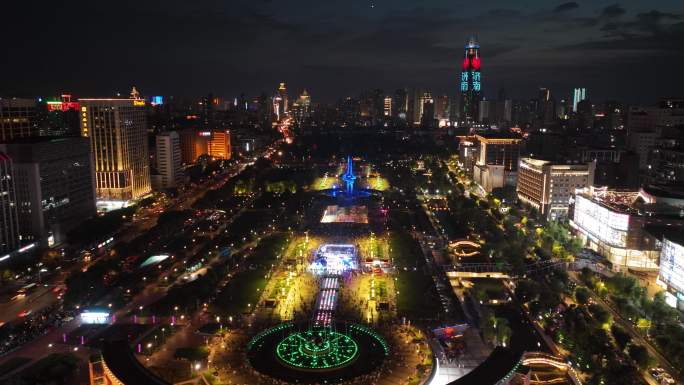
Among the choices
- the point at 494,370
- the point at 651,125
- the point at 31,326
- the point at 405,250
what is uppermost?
the point at 651,125

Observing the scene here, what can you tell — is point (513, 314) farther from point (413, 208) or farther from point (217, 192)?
point (217, 192)

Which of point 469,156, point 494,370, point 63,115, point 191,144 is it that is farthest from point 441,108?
point 494,370

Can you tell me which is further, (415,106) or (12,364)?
(415,106)

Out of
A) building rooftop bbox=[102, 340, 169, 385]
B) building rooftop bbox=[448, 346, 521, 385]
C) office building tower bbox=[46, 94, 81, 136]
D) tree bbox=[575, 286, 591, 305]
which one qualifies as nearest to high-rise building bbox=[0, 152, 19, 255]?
building rooftop bbox=[102, 340, 169, 385]

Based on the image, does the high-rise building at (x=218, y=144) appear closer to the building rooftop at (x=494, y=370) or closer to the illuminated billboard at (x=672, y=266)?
the illuminated billboard at (x=672, y=266)

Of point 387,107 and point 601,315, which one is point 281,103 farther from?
point 601,315

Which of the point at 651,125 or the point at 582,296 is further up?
the point at 651,125
